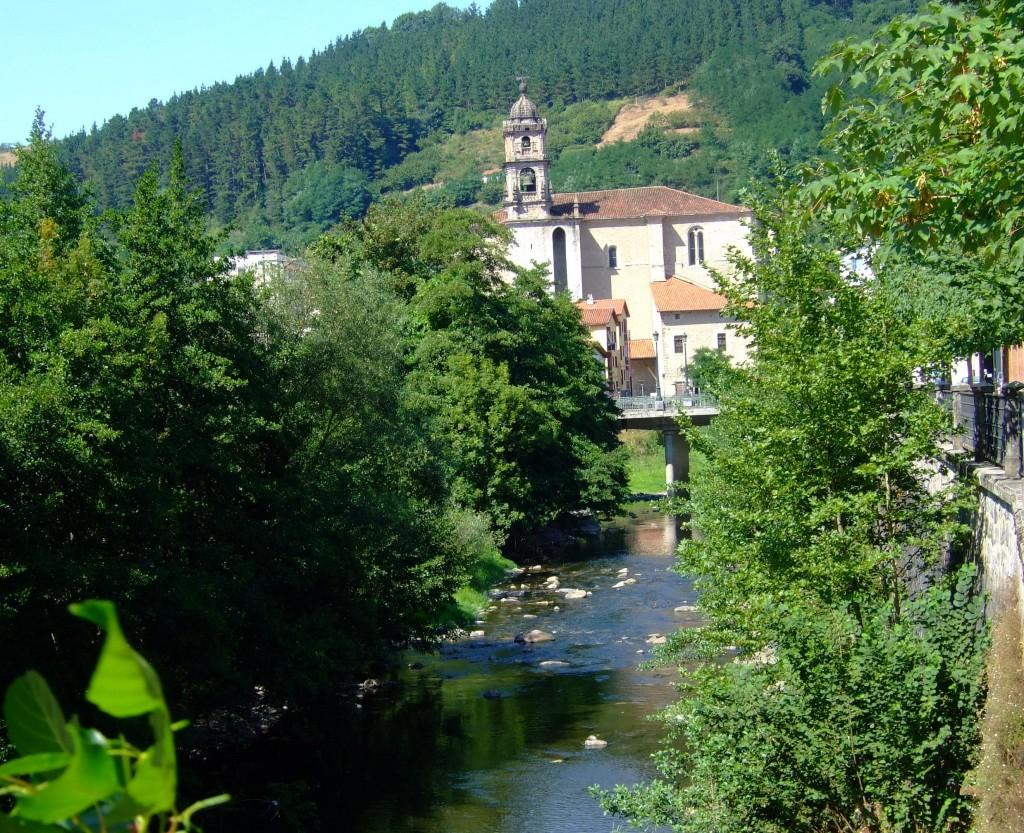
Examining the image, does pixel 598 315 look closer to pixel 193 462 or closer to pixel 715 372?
pixel 193 462

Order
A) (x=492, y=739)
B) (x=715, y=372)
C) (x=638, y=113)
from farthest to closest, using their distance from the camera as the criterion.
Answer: (x=638, y=113), (x=492, y=739), (x=715, y=372)

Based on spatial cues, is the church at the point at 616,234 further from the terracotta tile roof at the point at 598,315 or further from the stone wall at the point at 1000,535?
the stone wall at the point at 1000,535

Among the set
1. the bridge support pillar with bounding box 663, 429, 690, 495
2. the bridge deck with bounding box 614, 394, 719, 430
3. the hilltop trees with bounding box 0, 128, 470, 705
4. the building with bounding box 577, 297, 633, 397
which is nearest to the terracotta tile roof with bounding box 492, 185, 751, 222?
the building with bounding box 577, 297, 633, 397

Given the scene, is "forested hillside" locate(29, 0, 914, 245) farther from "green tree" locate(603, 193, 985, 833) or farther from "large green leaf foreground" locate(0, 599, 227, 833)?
"large green leaf foreground" locate(0, 599, 227, 833)

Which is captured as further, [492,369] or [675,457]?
[675,457]

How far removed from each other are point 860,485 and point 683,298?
69.9 metres

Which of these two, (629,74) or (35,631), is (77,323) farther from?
(629,74)

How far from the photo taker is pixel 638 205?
92.4 meters

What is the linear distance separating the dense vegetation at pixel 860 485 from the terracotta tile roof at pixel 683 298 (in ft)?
215

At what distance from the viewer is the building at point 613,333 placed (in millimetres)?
79812

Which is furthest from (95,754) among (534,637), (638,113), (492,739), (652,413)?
(638,113)

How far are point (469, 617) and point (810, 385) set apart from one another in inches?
705

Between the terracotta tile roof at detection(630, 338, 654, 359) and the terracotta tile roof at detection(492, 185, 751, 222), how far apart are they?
911 cm

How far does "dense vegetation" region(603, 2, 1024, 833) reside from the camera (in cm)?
912
